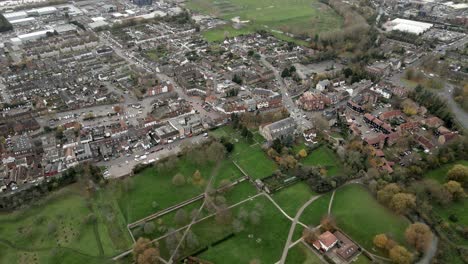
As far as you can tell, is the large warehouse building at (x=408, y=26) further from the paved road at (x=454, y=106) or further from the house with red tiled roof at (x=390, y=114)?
the house with red tiled roof at (x=390, y=114)

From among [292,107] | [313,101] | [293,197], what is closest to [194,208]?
[293,197]

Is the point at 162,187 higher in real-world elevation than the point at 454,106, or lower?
lower

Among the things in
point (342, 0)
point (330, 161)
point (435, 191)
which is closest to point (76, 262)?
point (330, 161)

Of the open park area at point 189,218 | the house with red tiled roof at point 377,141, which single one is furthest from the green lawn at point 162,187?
the house with red tiled roof at point 377,141

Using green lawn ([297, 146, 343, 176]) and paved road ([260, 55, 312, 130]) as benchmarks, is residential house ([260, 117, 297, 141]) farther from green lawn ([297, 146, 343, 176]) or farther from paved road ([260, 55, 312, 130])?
green lawn ([297, 146, 343, 176])

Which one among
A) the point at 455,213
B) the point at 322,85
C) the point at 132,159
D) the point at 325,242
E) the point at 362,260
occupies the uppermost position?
the point at 322,85

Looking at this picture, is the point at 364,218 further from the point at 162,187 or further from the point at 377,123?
the point at 162,187
